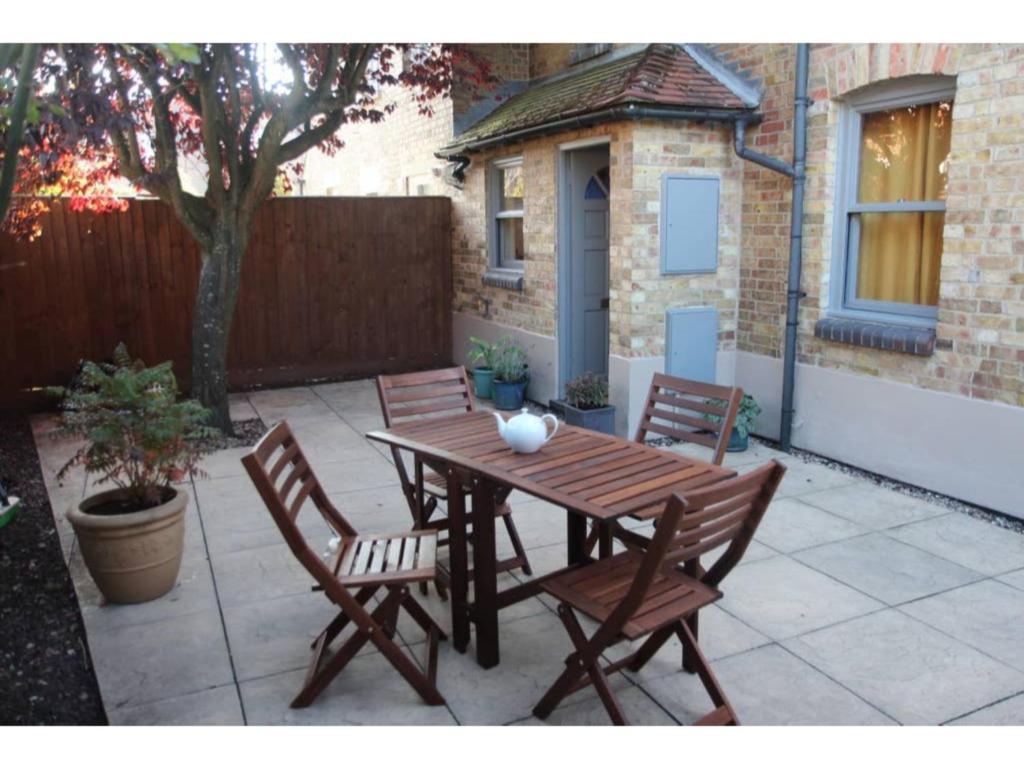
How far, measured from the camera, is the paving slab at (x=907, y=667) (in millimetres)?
3117

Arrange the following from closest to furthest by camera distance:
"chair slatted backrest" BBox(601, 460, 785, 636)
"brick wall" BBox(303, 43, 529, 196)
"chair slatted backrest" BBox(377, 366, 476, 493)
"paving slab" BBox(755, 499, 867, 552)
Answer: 1. "chair slatted backrest" BBox(601, 460, 785, 636)
2. "chair slatted backrest" BBox(377, 366, 476, 493)
3. "paving slab" BBox(755, 499, 867, 552)
4. "brick wall" BBox(303, 43, 529, 196)

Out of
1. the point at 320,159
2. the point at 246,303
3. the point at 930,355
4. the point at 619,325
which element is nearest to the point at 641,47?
the point at 619,325

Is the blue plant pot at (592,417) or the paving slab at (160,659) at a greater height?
the blue plant pot at (592,417)

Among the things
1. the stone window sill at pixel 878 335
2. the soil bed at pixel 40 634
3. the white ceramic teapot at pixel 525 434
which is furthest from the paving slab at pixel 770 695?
the stone window sill at pixel 878 335

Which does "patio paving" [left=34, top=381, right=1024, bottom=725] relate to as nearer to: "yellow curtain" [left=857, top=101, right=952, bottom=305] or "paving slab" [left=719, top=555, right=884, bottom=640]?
"paving slab" [left=719, top=555, right=884, bottom=640]

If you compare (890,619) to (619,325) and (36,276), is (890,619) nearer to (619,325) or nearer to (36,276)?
(619,325)

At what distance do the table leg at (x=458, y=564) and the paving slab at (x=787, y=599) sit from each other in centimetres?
124

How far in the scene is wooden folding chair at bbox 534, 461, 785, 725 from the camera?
261 centimetres

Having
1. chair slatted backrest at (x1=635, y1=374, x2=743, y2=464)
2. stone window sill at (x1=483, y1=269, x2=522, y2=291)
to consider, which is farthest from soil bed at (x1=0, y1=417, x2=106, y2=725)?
stone window sill at (x1=483, y1=269, x2=522, y2=291)

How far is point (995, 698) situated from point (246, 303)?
7989 mm

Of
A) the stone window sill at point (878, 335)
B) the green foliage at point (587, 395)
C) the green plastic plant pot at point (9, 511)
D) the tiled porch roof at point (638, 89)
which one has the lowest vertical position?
the green plastic plant pot at point (9, 511)

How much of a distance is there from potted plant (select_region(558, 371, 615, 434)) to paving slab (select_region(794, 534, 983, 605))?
2.36 metres

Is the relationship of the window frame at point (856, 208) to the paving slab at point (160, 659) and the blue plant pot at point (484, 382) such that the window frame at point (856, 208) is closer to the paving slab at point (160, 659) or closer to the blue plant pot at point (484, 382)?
the blue plant pot at point (484, 382)

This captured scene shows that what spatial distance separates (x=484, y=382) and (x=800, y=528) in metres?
4.23
